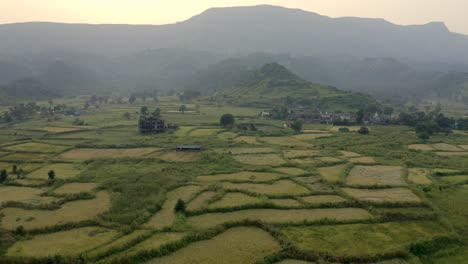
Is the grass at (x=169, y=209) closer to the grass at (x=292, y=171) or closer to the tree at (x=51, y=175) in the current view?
the grass at (x=292, y=171)

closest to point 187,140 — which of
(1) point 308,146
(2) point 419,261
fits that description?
(1) point 308,146

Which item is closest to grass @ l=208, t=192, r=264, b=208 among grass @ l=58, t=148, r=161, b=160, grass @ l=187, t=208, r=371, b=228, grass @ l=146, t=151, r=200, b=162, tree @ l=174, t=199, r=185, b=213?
grass @ l=187, t=208, r=371, b=228

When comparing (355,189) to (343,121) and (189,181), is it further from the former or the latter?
(343,121)

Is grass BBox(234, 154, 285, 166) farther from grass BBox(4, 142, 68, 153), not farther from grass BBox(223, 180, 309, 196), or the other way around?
grass BBox(4, 142, 68, 153)

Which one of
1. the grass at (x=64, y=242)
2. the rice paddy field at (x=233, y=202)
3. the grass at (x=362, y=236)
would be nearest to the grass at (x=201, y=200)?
the rice paddy field at (x=233, y=202)

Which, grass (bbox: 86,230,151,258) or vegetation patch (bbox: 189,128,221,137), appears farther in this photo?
vegetation patch (bbox: 189,128,221,137)

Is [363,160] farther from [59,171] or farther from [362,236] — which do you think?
[59,171]

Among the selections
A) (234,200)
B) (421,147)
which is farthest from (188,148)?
(421,147)
